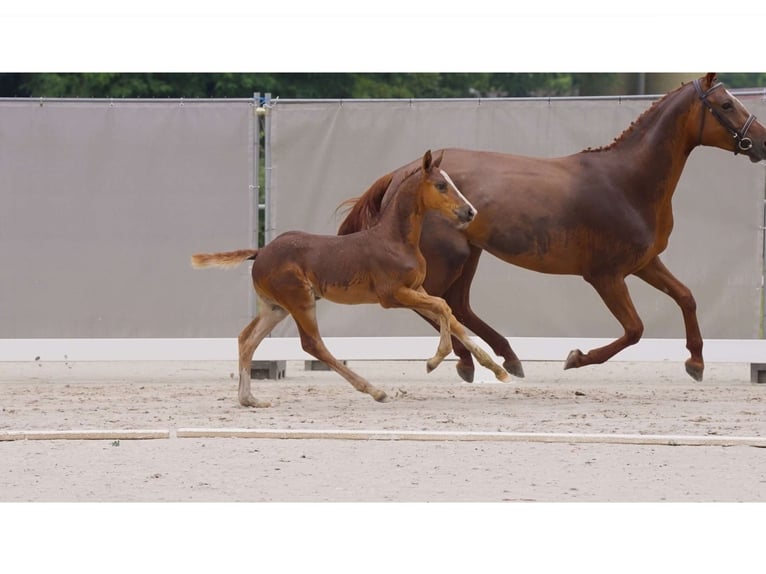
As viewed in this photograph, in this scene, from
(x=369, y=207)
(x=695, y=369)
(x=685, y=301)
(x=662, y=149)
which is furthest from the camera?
(x=695, y=369)

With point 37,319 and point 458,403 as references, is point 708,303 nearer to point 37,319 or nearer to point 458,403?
point 458,403

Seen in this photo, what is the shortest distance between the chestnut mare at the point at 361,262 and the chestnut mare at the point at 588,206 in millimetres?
682

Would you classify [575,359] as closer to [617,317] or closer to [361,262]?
[617,317]

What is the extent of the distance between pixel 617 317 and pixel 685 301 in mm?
618

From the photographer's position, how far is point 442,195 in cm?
879

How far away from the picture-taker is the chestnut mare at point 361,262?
347 inches

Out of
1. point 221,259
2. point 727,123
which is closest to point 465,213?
point 221,259

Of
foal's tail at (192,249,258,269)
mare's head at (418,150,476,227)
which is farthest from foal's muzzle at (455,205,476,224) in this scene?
foal's tail at (192,249,258,269)

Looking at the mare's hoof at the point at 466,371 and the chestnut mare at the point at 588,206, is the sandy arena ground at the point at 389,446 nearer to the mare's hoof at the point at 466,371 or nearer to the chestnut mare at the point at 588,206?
the mare's hoof at the point at 466,371

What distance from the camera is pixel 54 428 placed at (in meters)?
8.13

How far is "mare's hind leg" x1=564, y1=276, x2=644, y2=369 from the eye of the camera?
9727 mm

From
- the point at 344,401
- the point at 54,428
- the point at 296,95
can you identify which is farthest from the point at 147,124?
the point at 296,95

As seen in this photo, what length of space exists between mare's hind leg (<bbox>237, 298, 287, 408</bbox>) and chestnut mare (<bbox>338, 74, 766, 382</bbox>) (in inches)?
37.6

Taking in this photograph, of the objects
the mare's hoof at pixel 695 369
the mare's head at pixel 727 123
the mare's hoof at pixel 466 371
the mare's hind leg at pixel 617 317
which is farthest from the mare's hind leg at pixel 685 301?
the mare's hoof at pixel 466 371
